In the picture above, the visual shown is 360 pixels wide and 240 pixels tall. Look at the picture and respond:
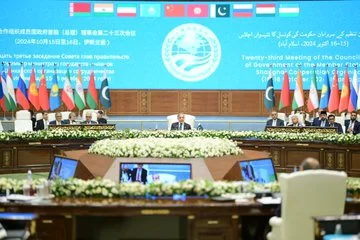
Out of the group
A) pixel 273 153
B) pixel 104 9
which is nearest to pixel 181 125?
pixel 273 153

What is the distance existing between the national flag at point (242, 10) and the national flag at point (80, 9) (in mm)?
3973

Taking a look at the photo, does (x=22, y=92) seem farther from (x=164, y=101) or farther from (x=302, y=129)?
(x=302, y=129)

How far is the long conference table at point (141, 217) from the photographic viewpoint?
5.63 metres

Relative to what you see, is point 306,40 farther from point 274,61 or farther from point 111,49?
point 111,49

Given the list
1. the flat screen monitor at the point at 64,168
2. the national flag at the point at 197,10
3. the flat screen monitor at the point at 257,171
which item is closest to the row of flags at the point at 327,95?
the national flag at the point at 197,10

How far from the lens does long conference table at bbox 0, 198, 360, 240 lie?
222 inches

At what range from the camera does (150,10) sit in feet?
55.7

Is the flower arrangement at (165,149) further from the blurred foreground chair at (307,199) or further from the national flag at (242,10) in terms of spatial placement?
the national flag at (242,10)

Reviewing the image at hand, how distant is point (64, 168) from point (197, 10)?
977 centimetres

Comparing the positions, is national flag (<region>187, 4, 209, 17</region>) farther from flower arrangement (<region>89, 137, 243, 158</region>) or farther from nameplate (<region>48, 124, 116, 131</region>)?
flower arrangement (<region>89, 137, 243, 158</region>)

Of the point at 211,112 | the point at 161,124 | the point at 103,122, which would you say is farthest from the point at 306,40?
the point at 103,122

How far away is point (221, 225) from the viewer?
18.8ft

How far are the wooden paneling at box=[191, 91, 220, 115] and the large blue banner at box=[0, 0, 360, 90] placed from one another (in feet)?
1.14

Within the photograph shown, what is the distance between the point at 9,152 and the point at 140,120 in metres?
5.73
